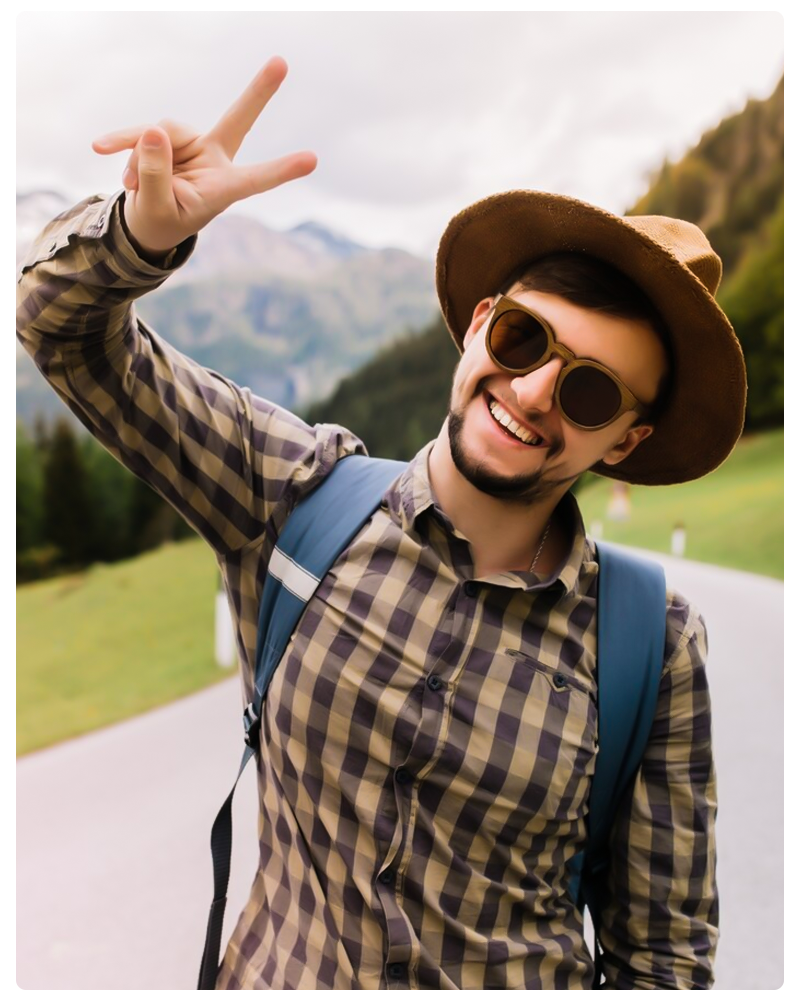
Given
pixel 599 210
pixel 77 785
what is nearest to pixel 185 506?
pixel 599 210

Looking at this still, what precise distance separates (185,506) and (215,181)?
1.04 ft

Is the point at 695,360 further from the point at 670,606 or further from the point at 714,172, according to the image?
the point at 714,172

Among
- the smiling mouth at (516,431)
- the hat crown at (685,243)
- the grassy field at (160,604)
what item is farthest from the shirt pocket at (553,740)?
the grassy field at (160,604)

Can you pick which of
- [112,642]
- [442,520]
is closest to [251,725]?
[442,520]

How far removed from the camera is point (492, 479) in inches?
29.1

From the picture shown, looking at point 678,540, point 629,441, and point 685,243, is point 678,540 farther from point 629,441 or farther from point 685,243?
point 685,243

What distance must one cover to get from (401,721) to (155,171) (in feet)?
1.74

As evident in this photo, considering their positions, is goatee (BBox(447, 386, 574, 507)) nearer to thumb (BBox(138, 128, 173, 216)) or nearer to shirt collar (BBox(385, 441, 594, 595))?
shirt collar (BBox(385, 441, 594, 595))

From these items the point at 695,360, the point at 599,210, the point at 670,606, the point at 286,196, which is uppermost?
the point at 286,196

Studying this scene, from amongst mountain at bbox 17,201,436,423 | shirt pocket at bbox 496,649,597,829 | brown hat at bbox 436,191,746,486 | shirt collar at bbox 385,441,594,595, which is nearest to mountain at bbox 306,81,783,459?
mountain at bbox 17,201,436,423

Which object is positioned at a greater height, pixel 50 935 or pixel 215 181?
pixel 215 181

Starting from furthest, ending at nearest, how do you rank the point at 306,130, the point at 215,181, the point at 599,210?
Answer: the point at 306,130
the point at 599,210
the point at 215,181

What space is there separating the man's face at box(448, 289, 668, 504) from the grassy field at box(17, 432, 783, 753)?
104 cm

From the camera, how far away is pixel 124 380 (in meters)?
0.69
